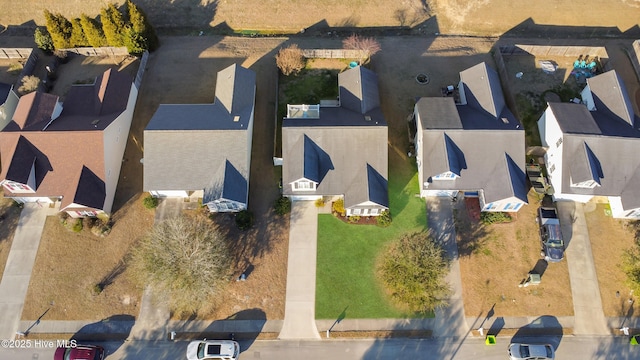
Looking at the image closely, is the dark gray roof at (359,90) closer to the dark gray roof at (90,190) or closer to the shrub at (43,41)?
the dark gray roof at (90,190)

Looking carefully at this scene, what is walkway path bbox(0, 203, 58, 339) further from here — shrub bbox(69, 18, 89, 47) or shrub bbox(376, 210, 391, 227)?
shrub bbox(376, 210, 391, 227)

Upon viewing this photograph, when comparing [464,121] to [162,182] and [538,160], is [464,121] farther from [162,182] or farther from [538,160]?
[162,182]

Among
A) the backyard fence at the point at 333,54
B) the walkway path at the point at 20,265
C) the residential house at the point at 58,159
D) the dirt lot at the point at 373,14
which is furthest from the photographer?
the dirt lot at the point at 373,14

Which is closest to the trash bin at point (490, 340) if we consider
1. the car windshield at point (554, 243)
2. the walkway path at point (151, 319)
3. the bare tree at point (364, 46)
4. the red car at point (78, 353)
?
the car windshield at point (554, 243)

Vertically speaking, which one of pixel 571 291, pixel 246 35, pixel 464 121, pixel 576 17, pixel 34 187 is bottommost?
pixel 571 291

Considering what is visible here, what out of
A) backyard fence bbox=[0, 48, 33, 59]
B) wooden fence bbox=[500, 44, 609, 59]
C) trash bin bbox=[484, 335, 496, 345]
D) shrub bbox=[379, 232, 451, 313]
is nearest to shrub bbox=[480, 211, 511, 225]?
shrub bbox=[379, 232, 451, 313]

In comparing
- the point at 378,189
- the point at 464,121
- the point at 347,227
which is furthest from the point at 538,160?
the point at 347,227
